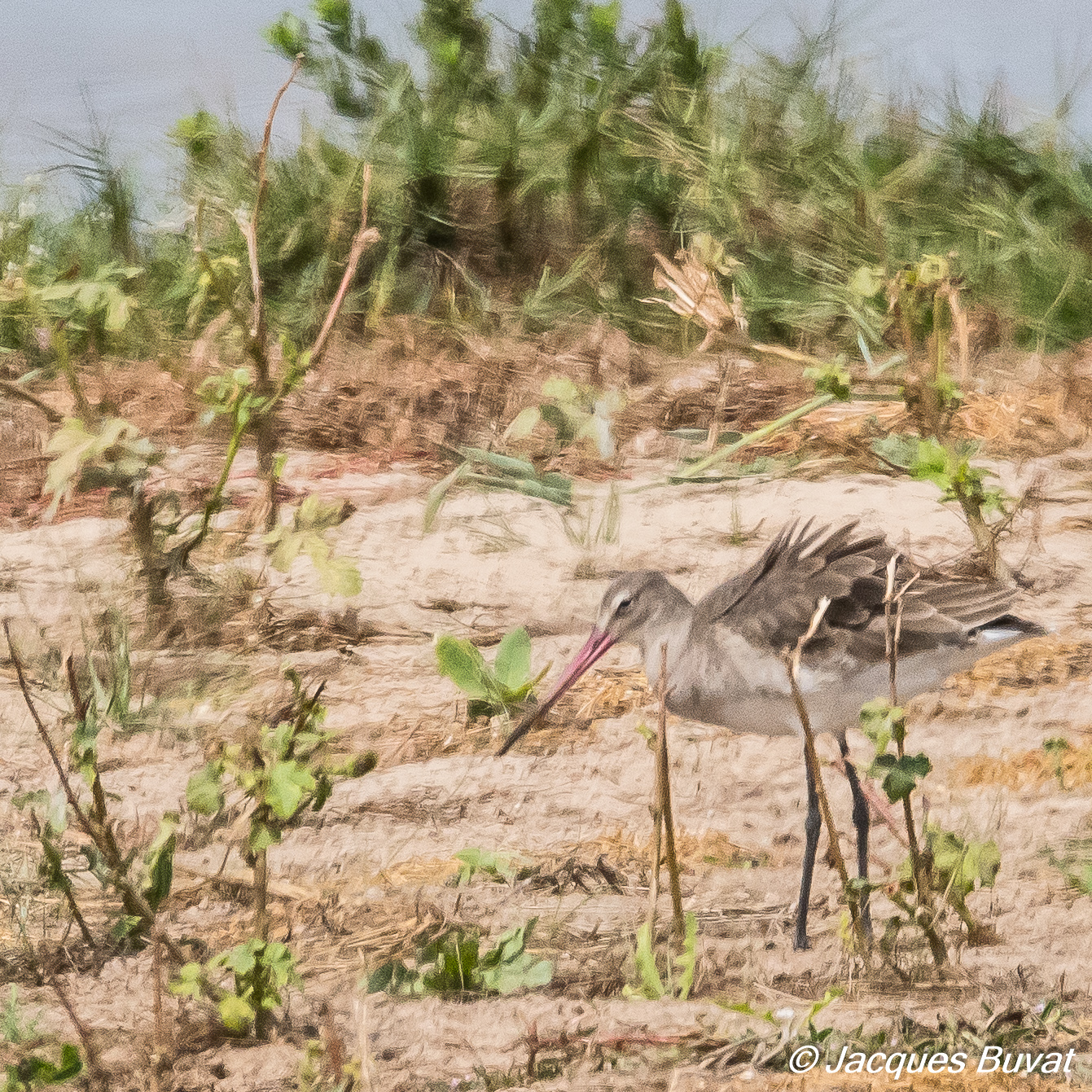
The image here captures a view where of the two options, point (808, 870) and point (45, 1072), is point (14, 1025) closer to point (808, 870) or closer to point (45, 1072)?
point (45, 1072)

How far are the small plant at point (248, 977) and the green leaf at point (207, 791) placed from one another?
0.22m

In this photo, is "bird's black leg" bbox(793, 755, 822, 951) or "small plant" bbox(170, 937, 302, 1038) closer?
"small plant" bbox(170, 937, 302, 1038)

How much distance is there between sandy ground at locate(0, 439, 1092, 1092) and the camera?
7.38ft

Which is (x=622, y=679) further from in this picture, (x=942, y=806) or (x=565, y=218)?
(x=565, y=218)

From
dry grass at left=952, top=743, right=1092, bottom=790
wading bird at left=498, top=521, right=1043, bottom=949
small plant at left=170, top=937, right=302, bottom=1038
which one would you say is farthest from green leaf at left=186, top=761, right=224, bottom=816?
dry grass at left=952, top=743, right=1092, bottom=790

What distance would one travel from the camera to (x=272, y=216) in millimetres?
6168

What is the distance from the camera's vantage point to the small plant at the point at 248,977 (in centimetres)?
209

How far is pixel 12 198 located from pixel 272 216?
1.20 meters

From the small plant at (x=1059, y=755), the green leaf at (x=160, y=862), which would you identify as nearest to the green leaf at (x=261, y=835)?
the green leaf at (x=160, y=862)

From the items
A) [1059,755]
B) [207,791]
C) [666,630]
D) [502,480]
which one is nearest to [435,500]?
[502,480]

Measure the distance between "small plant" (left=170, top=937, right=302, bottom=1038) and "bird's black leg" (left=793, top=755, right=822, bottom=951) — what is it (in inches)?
37.4

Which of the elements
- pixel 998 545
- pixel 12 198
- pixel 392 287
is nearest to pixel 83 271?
pixel 12 198

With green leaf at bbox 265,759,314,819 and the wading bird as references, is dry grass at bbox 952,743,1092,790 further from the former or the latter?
green leaf at bbox 265,759,314,819

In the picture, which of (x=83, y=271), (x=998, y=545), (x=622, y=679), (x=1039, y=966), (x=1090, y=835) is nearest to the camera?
(x=1039, y=966)
